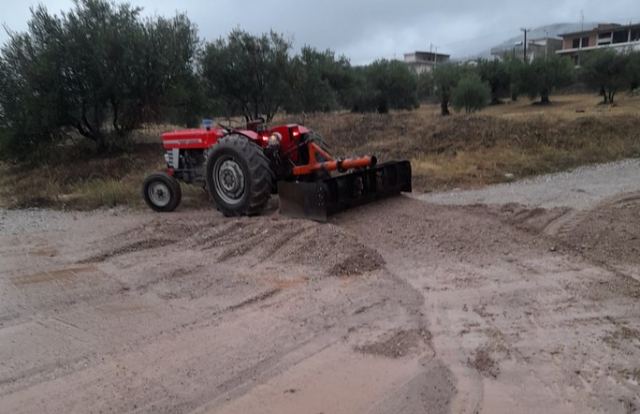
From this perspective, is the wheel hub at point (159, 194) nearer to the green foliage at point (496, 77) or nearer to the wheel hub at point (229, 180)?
the wheel hub at point (229, 180)

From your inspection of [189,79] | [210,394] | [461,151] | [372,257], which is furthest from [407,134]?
[210,394]

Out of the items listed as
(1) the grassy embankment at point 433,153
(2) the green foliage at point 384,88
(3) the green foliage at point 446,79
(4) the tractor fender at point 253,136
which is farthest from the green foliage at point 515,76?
(4) the tractor fender at point 253,136

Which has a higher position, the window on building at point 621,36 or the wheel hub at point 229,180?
the window on building at point 621,36

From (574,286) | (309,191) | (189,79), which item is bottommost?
(574,286)

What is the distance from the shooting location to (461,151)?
14.2 m

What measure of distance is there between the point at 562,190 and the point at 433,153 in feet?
15.0

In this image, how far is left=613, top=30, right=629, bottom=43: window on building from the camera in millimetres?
81625

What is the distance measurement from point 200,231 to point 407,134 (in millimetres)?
9920

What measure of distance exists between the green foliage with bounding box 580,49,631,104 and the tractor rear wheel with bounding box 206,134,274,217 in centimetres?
3636

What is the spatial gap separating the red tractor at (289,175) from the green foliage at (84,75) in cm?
874

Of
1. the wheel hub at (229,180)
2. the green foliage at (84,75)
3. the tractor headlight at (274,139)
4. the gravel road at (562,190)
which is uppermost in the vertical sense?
the green foliage at (84,75)

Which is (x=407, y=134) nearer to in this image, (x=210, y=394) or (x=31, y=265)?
(x=31, y=265)

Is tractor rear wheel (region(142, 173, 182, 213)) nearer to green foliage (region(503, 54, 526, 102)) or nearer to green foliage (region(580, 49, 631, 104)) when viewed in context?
green foliage (region(580, 49, 631, 104))

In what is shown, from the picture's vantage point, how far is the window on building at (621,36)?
81.6 m
